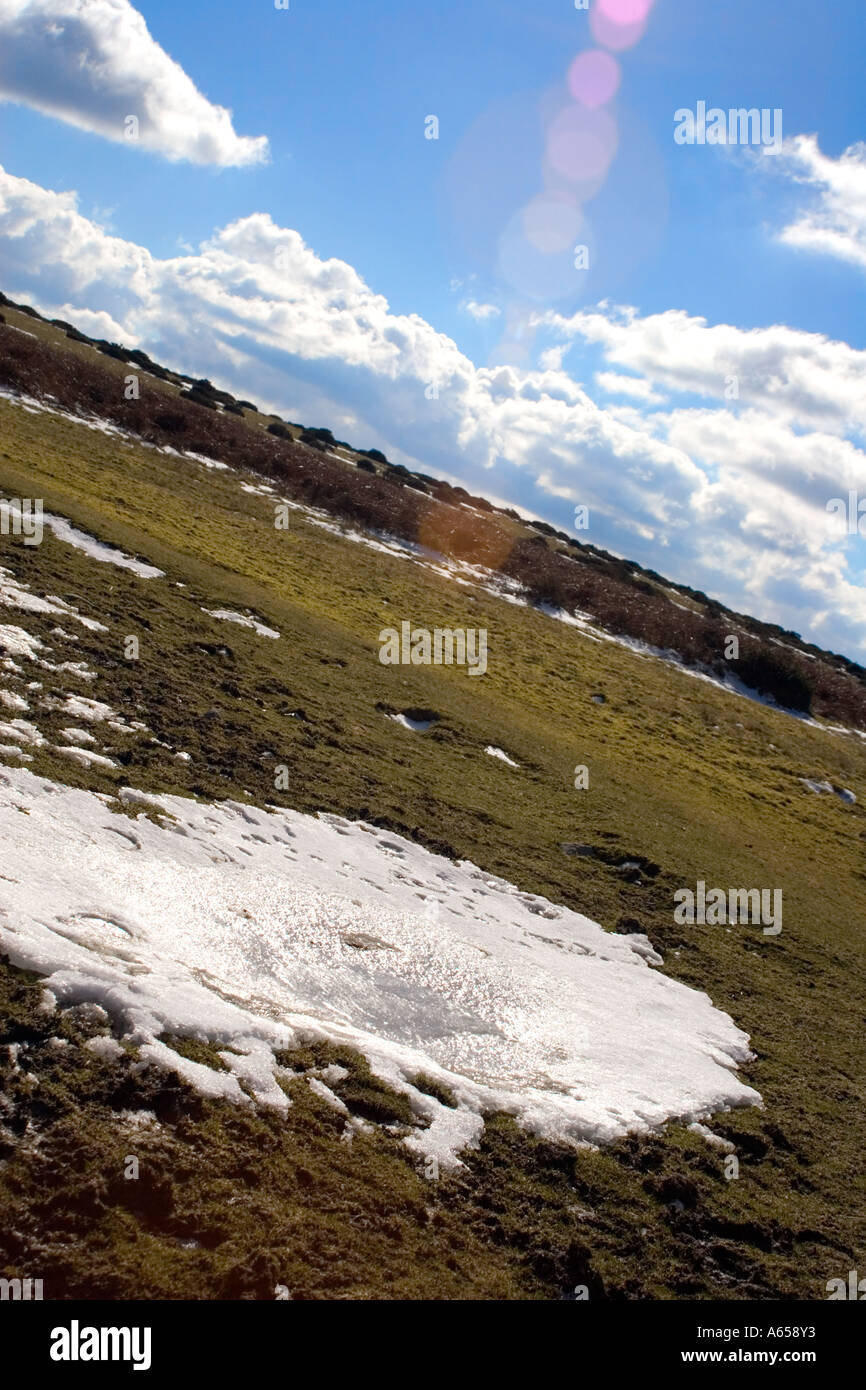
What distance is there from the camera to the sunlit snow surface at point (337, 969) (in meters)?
7.28

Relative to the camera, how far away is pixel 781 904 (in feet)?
66.3

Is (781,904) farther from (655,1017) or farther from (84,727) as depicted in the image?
(84,727)

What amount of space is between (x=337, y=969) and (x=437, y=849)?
18.1 feet

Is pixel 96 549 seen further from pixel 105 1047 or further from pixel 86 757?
pixel 105 1047

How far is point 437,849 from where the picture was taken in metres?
14.9

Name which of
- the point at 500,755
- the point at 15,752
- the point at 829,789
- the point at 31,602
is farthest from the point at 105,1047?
the point at 829,789

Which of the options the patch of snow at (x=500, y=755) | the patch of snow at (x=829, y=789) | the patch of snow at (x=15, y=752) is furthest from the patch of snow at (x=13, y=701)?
the patch of snow at (x=829, y=789)

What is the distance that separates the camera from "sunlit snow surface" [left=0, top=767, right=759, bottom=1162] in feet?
23.9

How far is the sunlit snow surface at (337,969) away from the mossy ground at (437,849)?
0.50 meters

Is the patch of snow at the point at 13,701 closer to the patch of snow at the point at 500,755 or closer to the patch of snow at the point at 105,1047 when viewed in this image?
the patch of snow at the point at 105,1047

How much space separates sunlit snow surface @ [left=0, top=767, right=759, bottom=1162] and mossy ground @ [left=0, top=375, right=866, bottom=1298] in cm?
50

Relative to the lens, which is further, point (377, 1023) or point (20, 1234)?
point (377, 1023)

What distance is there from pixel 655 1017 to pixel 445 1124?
209 inches
